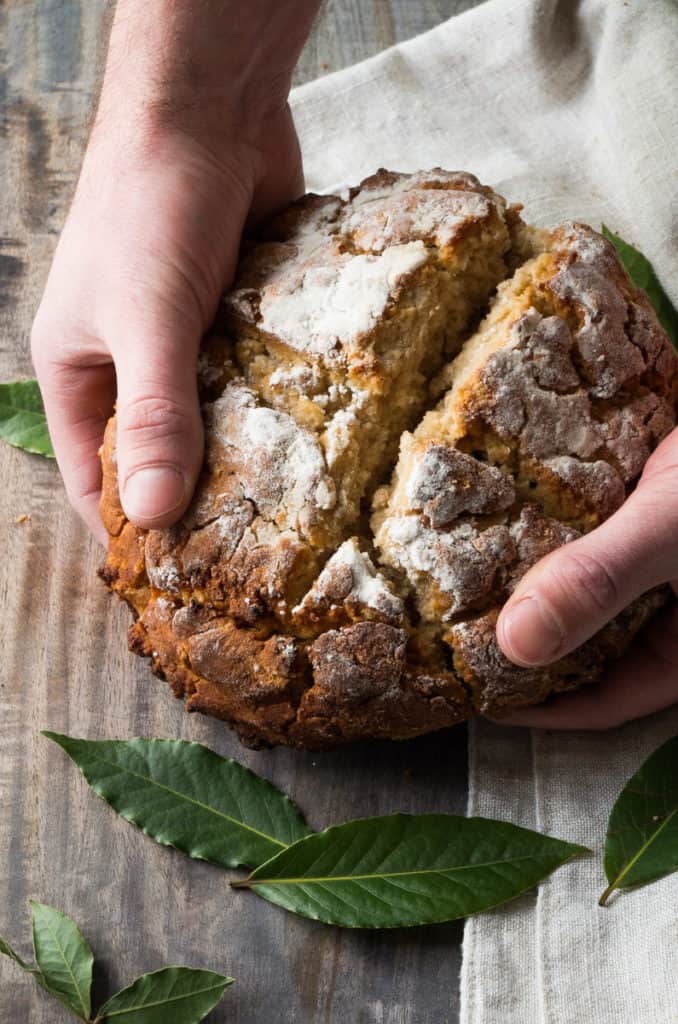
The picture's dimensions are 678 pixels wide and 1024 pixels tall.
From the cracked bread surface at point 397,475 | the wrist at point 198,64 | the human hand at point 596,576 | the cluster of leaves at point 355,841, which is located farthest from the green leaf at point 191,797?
A: the wrist at point 198,64

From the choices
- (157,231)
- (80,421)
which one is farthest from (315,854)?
(157,231)

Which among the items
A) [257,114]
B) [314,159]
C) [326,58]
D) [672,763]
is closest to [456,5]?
[326,58]

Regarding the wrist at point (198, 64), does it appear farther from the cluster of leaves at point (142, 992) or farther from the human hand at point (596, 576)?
the cluster of leaves at point (142, 992)

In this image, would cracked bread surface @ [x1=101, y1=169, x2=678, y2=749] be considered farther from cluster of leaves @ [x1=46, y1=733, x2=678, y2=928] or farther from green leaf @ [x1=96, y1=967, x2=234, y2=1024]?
green leaf @ [x1=96, y1=967, x2=234, y2=1024]

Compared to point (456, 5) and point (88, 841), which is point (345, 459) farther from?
point (456, 5)

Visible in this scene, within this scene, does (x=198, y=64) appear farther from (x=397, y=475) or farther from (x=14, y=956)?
(x=14, y=956)

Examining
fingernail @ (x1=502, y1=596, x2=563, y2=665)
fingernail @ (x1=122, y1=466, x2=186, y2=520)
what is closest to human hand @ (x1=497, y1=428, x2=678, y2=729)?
fingernail @ (x1=502, y1=596, x2=563, y2=665)
